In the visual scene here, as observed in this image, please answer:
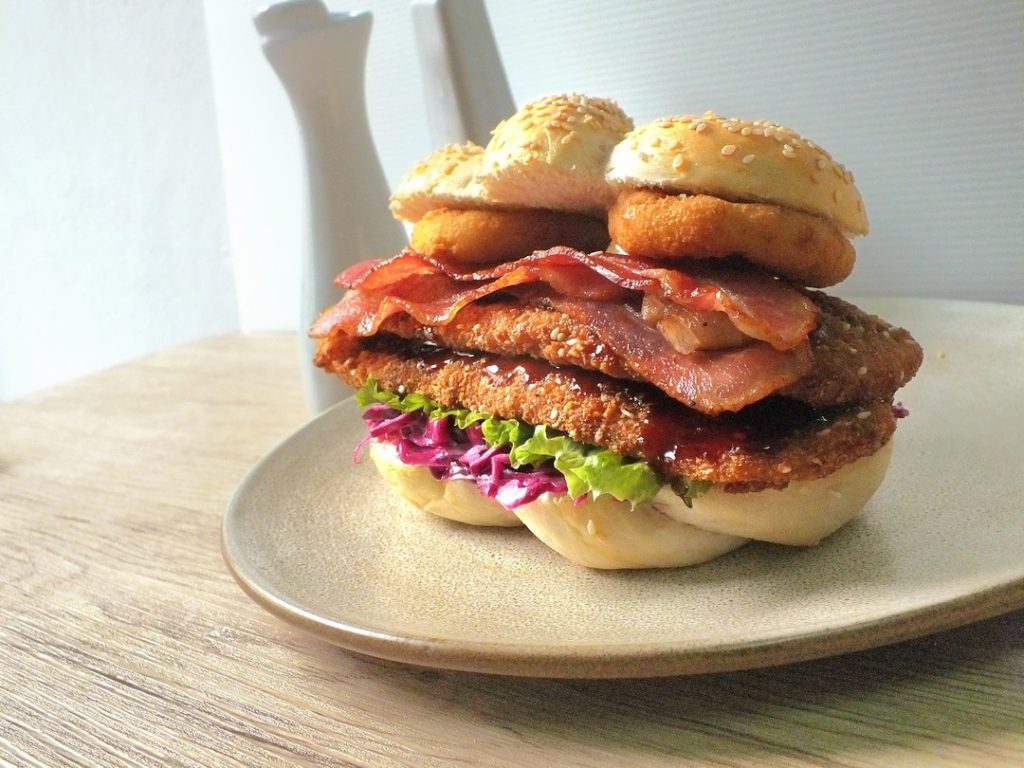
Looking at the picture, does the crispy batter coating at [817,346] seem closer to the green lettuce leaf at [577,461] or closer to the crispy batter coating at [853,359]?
the crispy batter coating at [853,359]

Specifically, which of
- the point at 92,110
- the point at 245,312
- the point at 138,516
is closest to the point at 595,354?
the point at 138,516

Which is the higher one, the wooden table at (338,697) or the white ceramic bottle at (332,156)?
the white ceramic bottle at (332,156)

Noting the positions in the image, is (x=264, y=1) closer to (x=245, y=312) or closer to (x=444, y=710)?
(x=245, y=312)

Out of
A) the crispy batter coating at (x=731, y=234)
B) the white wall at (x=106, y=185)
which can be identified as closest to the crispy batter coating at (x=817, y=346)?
the crispy batter coating at (x=731, y=234)

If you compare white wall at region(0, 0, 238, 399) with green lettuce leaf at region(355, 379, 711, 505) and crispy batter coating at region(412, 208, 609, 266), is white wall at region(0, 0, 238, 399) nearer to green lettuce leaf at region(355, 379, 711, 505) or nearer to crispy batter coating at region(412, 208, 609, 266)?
crispy batter coating at region(412, 208, 609, 266)

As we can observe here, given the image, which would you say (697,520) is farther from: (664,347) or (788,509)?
(664,347)

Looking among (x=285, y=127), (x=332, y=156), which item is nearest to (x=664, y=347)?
(x=332, y=156)
